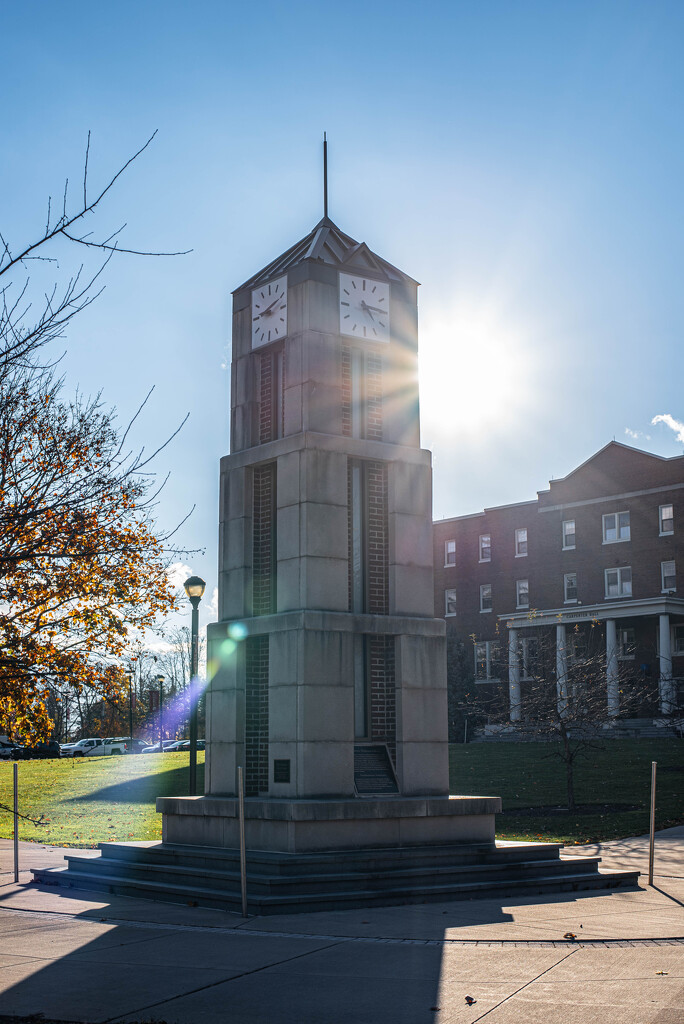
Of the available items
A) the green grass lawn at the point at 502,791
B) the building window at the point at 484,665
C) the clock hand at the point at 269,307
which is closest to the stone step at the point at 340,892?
the green grass lawn at the point at 502,791

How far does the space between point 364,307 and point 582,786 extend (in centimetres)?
1667

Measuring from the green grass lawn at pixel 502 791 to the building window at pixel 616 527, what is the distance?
15.5m

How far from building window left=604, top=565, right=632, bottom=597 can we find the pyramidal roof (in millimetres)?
38297

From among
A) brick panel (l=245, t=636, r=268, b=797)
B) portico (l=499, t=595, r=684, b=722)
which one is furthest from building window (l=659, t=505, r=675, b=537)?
brick panel (l=245, t=636, r=268, b=797)

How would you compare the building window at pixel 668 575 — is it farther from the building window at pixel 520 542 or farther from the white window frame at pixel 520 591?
the building window at pixel 520 542

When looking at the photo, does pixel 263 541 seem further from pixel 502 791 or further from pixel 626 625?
pixel 626 625

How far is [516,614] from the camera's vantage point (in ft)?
188

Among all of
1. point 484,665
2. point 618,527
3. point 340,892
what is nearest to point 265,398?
point 340,892

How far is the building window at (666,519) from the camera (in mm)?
52612

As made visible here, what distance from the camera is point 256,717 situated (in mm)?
16953

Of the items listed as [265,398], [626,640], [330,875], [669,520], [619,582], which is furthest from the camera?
[619,582]

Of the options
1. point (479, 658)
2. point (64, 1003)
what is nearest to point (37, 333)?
point (64, 1003)

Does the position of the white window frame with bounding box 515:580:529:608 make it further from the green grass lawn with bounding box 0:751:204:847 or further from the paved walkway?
the paved walkway

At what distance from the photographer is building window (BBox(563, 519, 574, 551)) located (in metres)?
57.6
